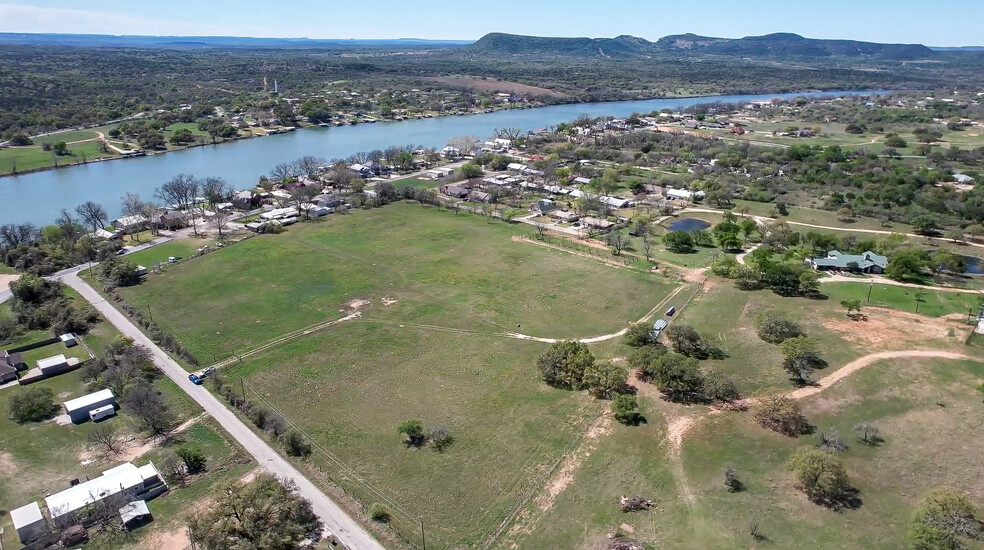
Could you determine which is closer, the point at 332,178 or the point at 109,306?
the point at 109,306

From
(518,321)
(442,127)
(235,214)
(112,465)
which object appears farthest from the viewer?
(442,127)

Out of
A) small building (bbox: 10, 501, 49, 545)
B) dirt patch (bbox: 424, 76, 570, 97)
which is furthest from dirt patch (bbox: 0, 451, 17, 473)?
dirt patch (bbox: 424, 76, 570, 97)

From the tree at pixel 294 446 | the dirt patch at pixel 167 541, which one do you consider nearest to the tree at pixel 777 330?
the tree at pixel 294 446

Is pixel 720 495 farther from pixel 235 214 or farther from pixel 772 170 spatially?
pixel 772 170

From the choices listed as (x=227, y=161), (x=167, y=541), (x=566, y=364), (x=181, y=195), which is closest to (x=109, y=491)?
(x=167, y=541)

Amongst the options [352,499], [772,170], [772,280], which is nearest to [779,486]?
[352,499]

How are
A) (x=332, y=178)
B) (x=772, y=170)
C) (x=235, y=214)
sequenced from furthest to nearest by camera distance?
(x=772, y=170) < (x=332, y=178) < (x=235, y=214)
